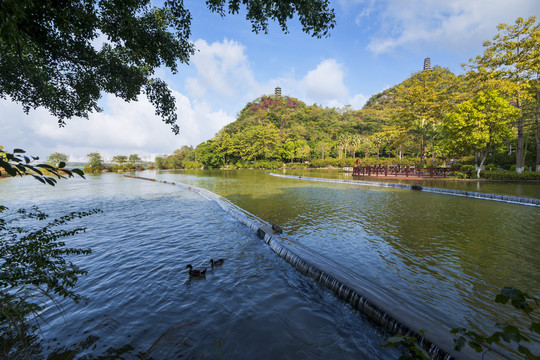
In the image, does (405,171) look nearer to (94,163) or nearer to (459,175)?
(459,175)

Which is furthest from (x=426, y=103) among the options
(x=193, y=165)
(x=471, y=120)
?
(x=193, y=165)

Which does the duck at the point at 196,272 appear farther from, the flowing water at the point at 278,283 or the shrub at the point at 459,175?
the shrub at the point at 459,175

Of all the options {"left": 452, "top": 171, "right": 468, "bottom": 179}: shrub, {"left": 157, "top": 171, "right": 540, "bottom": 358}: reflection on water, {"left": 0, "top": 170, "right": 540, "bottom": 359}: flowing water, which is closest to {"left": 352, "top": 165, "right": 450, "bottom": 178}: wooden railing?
{"left": 452, "top": 171, "right": 468, "bottom": 179}: shrub

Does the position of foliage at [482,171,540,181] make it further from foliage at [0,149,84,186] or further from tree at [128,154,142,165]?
tree at [128,154,142,165]

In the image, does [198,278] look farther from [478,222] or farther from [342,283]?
[478,222]

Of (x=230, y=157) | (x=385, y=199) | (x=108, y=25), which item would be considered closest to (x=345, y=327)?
A: (x=108, y=25)

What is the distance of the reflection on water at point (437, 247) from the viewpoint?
13.8ft

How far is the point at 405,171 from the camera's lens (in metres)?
27.6

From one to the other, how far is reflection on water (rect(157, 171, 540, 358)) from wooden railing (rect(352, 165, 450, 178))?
47.1 ft

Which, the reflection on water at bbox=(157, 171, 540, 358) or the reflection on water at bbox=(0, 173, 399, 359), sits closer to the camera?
the reflection on water at bbox=(0, 173, 399, 359)

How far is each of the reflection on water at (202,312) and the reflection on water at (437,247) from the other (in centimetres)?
135

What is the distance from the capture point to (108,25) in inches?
222

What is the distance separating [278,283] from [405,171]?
27828 millimetres

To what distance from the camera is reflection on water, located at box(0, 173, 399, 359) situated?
3.29m
